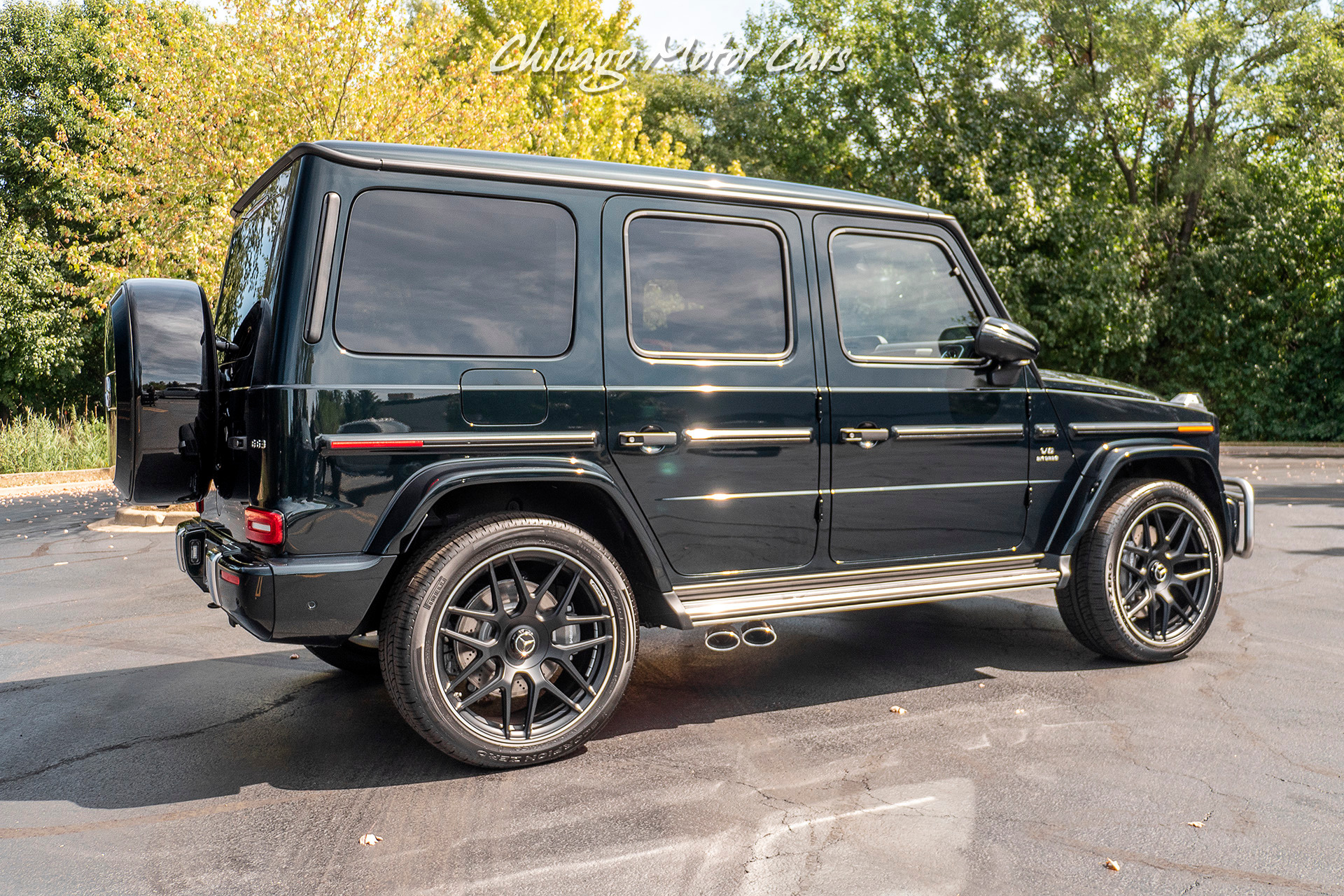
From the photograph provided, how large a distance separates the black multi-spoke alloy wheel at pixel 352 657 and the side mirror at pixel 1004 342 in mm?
3073

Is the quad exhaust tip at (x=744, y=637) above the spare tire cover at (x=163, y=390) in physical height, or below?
below

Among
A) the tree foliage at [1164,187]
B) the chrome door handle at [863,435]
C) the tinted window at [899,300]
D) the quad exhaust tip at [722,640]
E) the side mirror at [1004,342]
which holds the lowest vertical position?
the quad exhaust tip at [722,640]

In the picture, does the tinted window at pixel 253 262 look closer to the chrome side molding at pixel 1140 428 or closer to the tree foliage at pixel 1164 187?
the chrome side molding at pixel 1140 428

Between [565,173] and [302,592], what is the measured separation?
176 cm

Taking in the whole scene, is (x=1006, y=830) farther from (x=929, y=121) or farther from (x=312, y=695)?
(x=929, y=121)

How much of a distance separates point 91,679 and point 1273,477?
1488 centimetres

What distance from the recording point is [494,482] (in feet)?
11.6

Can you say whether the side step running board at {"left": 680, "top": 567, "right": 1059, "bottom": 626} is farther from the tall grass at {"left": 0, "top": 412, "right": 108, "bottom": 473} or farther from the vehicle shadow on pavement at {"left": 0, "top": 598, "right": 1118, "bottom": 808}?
the tall grass at {"left": 0, "top": 412, "right": 108, "bottom": 473}

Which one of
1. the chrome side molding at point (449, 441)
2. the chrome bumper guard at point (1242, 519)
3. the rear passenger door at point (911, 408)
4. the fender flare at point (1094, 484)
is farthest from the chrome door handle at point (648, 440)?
the chrome bumper guard at point (1242, 519)

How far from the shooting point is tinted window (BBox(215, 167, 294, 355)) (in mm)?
→ 3574

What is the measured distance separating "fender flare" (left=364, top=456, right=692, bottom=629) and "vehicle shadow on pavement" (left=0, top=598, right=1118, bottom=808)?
30.9 inches

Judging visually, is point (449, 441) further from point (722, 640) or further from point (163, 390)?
point (722, 640)

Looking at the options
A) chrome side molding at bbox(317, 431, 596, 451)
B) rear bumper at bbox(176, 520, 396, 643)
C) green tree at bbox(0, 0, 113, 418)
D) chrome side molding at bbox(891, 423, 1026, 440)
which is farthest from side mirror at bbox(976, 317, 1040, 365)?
green tree at bbox(0, 0, 113, 418)

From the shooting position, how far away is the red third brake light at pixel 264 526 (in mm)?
3316
